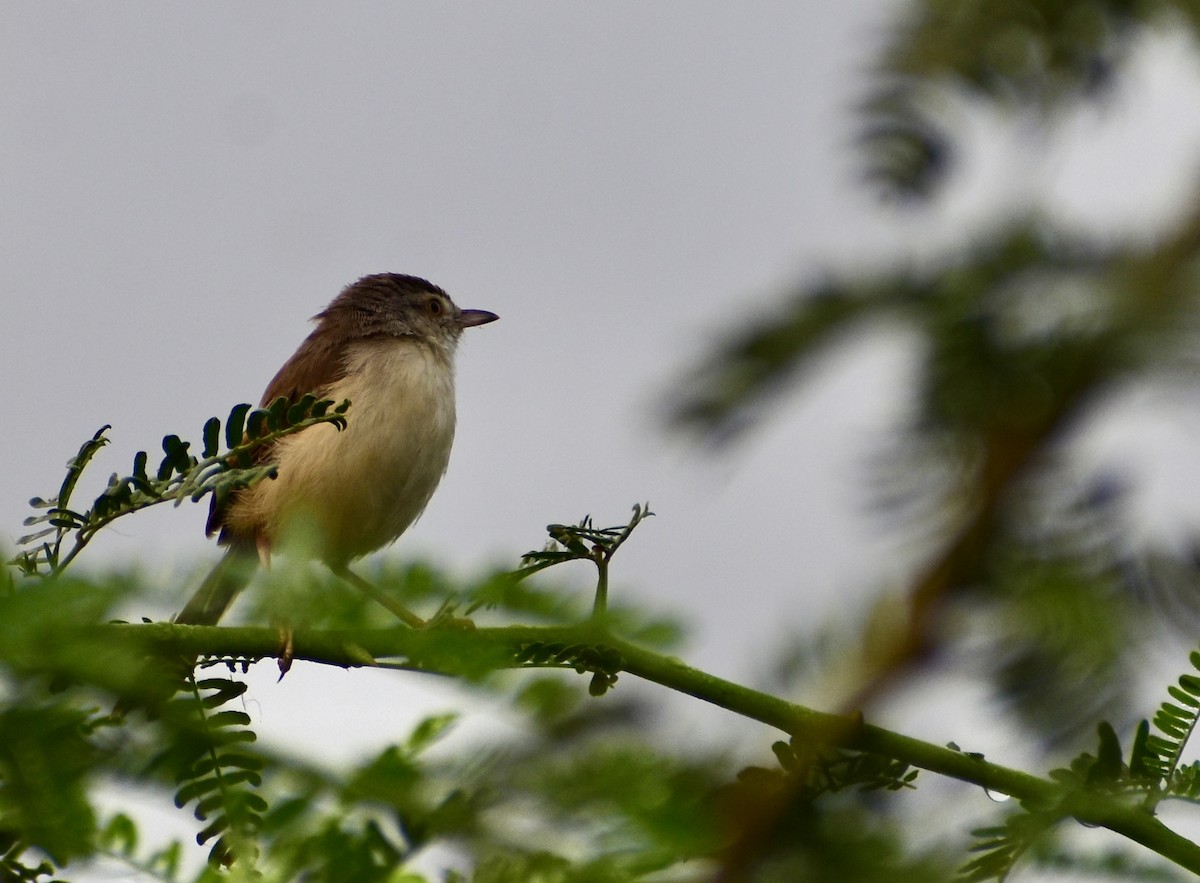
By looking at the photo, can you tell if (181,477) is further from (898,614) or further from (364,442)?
(364,442)

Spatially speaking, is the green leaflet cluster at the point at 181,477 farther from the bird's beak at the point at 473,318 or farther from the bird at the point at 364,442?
the bird's beak at the point at 473,318

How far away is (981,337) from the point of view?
711mm

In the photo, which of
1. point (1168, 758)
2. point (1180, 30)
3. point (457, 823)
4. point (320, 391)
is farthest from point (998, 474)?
point (320, 391)

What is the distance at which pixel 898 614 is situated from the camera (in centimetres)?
A: 64

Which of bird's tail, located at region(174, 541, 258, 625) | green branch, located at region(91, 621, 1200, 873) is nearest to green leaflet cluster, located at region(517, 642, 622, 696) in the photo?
green branch, located at region(91, 621, 1200, 873)

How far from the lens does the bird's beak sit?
1005 cm

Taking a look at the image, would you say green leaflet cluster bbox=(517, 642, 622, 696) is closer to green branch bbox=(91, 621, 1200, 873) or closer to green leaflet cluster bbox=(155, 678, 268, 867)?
green branch bbox=(91, 621, 1200, 873)

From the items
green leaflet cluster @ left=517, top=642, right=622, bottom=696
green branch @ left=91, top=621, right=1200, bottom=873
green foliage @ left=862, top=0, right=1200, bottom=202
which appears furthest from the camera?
green leaflet cluster @ left=517, top=642, right=622, bottom=696

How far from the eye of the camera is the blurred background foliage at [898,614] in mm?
605

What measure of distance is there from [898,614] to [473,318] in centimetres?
959

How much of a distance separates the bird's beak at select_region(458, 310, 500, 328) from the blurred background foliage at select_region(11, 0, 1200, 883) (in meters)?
9.01

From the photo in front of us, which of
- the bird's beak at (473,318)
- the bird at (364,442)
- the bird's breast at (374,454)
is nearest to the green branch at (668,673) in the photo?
the bird at (364,442)

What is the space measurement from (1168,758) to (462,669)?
1.45 m

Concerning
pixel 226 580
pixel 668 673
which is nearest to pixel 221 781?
pixel 226 580
